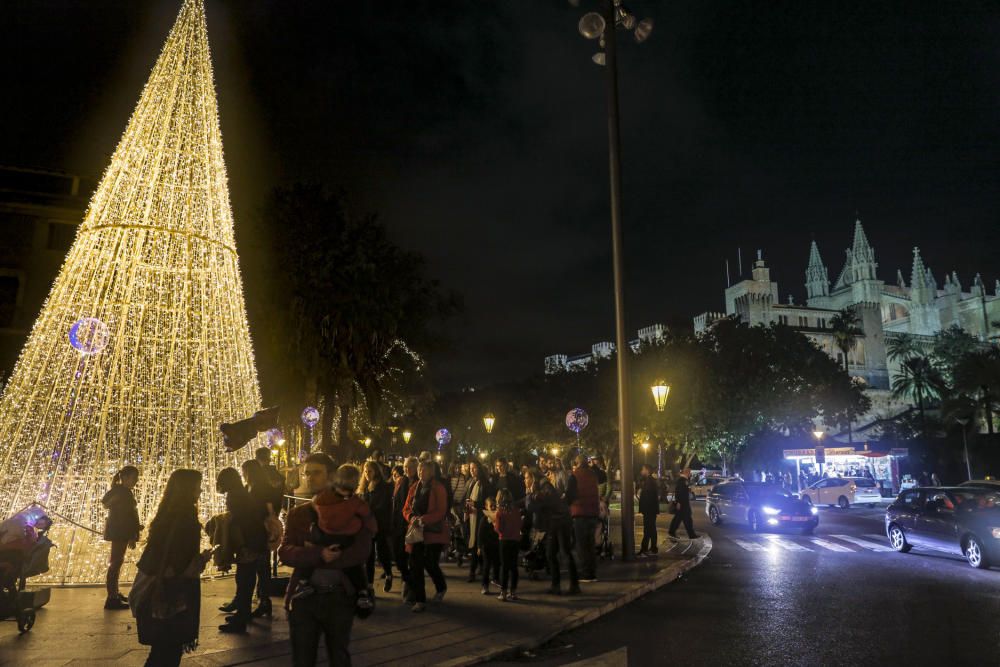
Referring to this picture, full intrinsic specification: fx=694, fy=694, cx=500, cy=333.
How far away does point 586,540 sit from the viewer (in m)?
10.5

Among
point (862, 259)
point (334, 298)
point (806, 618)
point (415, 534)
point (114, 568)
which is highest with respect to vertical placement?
point (862, 259)

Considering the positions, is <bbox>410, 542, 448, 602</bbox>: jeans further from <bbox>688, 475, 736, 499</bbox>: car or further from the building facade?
the building facade

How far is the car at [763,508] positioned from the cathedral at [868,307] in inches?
3845

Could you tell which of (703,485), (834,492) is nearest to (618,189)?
(834,492)

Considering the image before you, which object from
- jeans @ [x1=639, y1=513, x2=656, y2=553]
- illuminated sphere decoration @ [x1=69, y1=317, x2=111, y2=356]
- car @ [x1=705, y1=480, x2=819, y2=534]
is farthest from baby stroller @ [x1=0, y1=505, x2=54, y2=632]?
car @ [x1=705, y1=480, x2=819, y2=534]

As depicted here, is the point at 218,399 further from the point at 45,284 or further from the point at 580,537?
the point at 45,284

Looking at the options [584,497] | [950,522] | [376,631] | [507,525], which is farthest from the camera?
[950,522]

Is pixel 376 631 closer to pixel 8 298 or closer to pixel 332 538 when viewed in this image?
pixel 332 538

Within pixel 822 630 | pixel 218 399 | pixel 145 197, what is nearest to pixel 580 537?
pixel 822 630

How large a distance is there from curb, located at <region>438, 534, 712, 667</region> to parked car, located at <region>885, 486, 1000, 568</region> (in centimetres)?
489

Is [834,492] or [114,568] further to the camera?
[834,492]

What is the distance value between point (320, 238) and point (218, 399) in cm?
1156

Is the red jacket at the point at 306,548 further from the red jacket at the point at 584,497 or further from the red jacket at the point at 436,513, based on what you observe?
the red jacket at the point at 584,497

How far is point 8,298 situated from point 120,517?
38.9 metres
